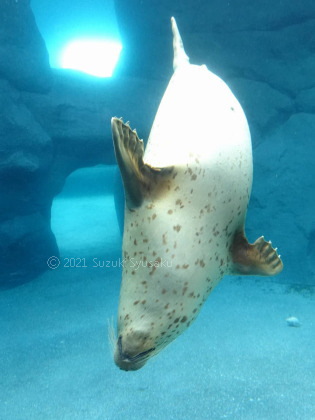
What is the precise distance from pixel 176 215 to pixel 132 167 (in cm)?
24

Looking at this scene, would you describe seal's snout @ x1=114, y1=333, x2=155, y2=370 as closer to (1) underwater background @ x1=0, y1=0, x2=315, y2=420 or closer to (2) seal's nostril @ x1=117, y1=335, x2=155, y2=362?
(2) seal's nostril @ x1=117, y1=335, x2=155, y2=362

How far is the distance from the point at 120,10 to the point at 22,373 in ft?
29.8

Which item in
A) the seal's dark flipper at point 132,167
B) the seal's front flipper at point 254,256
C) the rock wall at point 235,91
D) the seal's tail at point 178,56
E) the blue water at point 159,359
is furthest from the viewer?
the rock wall at point 235,91

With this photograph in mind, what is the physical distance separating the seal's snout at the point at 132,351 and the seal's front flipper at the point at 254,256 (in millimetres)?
581

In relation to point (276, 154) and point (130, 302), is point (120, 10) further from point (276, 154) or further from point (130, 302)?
point (130, 302)

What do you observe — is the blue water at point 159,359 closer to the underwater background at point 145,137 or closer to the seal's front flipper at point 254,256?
the underwater background at point 145,137

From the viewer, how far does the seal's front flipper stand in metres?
1.79

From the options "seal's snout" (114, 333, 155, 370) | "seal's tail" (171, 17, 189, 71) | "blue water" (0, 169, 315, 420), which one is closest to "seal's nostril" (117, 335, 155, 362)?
"seal's snout" (114, 333, 155, 370)

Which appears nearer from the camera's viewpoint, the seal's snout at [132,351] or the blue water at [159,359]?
the seal's snout at [132,351]

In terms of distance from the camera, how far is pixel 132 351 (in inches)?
56.2

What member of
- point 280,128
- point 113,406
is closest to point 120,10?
point 280,128

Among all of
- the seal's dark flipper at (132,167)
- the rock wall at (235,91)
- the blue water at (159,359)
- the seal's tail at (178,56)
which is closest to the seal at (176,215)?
the seal's dark flipper at (132,167)

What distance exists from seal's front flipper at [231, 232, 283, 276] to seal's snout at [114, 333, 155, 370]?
0.58 metres

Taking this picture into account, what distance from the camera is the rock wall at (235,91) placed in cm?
853
